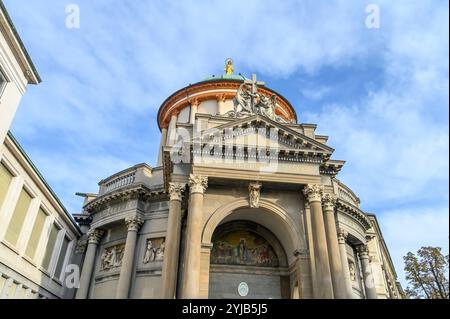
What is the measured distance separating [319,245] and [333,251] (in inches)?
30.4

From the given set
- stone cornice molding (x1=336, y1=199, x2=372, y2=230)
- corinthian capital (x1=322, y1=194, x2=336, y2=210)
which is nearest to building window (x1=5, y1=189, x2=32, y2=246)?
corinthian capital (x1=322, y1=194, x2=336, y2=210)

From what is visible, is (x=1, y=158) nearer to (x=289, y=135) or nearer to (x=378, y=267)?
(x=289, y=135)

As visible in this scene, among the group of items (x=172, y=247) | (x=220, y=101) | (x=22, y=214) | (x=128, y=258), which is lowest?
(x=172, y=247)

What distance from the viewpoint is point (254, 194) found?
55.4ft

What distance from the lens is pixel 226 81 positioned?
2930cm

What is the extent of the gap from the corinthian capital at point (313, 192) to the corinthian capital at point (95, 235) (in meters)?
13.6

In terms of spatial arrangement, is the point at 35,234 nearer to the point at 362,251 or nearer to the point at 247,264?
the point at 247,264

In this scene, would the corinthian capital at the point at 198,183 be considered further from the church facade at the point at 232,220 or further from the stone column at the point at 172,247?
the stone column at the point at 172,247

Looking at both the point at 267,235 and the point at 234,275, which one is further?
the point at 267,235

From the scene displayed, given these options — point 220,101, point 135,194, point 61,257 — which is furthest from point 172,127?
point 61,257

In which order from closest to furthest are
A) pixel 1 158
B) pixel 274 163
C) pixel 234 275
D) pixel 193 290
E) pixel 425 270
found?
pixel 193 290, pixel 1 158, pixel 274 163, pixel 234 275, pixel 425 270

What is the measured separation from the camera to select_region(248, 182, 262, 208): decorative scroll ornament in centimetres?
1678
